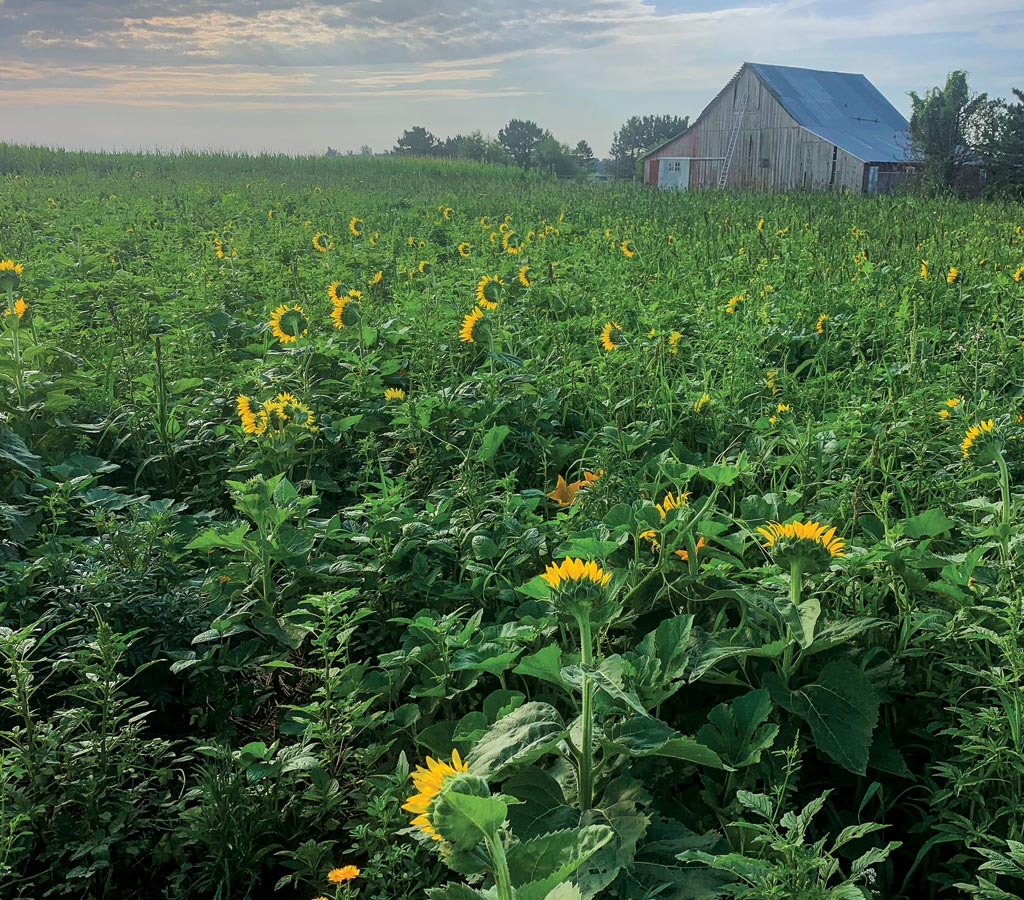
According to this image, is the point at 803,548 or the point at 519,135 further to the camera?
the point at 519,135

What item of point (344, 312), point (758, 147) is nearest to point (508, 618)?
point (344, 312)

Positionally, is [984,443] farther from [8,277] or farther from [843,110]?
[843,110]

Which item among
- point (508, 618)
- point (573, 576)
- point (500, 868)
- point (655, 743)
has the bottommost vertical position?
point (508, 618)

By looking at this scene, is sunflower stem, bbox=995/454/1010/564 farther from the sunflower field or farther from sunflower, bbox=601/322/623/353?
sunflower, bbox=601/322/623/353

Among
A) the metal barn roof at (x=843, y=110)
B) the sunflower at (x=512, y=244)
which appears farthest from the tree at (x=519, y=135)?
the sunflower at (x=512, y=244)

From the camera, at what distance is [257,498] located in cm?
209

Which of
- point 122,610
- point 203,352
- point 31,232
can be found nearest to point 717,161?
point 31,232

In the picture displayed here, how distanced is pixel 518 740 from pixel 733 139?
1235 inches

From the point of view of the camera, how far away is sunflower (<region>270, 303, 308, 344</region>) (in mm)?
3770

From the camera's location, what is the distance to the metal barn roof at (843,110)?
2733 cm

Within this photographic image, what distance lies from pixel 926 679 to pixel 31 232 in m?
8.91

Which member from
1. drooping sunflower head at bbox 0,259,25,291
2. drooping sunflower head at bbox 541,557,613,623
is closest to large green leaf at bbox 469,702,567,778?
drooping sunflower head at bbox 541,557,613,623

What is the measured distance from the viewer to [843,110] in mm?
29953

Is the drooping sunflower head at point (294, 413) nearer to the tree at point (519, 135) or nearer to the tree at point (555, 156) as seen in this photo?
the tree at point (555, 156)
